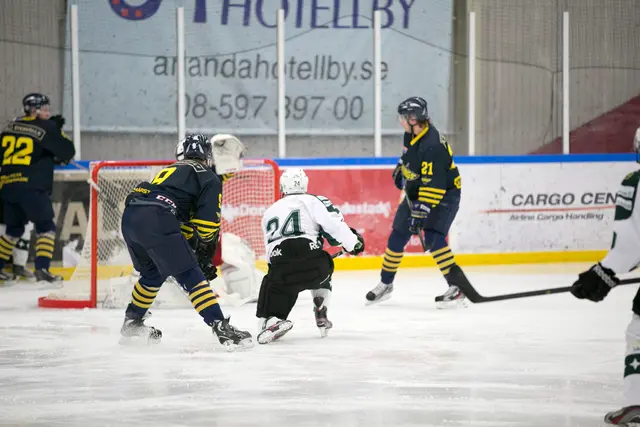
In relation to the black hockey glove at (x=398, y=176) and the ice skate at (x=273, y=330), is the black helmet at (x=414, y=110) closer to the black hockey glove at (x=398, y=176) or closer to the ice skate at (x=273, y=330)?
the black hockey glove at (x=398, y=176)

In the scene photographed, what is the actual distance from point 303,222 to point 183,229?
0.61 m

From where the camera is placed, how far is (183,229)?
19.5 ft

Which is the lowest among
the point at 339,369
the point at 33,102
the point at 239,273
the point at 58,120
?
the point at 339,369

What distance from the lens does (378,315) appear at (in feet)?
23.5

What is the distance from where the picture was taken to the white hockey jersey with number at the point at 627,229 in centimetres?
387

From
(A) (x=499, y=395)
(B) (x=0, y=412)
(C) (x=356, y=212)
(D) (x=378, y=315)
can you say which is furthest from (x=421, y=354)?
(C) (x=356, y=212)

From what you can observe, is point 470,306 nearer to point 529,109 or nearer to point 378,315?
point 378,315

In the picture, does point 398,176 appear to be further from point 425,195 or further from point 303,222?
point 303,222

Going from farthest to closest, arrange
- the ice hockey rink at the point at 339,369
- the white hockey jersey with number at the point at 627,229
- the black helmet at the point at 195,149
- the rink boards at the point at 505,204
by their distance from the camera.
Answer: the rink boards at the point at 505,204, the black helmet at the point at 195,149, the ice hockey rink at the point at 339,369, the white hockey jersey with number at the point at 627,229

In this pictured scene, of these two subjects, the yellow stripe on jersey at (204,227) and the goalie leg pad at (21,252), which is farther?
the goalie leg pad at (21,252)

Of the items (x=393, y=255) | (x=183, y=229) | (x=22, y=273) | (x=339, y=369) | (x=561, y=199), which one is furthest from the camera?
(x=561, y=199)

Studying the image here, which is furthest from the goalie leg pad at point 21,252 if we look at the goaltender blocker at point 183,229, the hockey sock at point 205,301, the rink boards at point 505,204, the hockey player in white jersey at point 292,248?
the hockey sock at point 205,301

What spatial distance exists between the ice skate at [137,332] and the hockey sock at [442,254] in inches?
82.2

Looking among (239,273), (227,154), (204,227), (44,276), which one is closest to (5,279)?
(44,276)
